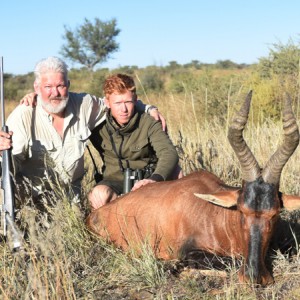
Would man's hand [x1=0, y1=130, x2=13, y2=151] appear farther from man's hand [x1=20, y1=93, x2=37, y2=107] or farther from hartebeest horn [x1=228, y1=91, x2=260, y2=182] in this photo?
hartebeest horn [x1=228, y1=91, x2=260, y2=182]

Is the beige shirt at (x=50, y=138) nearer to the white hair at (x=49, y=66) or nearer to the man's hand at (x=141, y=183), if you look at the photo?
the white hair at (x=49, y=66)

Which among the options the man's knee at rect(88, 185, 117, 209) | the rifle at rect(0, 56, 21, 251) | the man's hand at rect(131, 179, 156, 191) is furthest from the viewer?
the man's knee at rect(88, 185, 117, 209)

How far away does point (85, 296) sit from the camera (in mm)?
3818

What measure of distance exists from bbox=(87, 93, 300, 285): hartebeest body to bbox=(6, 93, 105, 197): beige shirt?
81 cm

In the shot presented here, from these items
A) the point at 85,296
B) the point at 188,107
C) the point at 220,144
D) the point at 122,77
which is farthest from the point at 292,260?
the point at 188,107

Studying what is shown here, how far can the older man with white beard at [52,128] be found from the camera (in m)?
5.93

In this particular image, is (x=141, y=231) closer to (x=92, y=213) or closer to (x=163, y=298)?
(x=92, y=213)

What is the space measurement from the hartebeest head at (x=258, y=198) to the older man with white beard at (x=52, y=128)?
83.8 inches

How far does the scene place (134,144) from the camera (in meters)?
6.14

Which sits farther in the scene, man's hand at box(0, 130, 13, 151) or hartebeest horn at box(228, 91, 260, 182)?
man's hand at box(0, 130, 13, 151)

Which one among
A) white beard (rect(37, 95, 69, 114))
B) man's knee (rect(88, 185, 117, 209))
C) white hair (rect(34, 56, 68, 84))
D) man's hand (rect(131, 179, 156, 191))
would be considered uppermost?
white hair (rect(34, 56, 68, 84))

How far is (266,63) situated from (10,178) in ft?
32.2

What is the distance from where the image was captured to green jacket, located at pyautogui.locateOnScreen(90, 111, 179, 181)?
608 cm

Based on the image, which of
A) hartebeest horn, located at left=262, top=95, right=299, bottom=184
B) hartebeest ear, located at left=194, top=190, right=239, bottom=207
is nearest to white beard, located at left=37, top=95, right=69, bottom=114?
hartebeest ear, located at left=194, top=190, right=239, bottom=207
